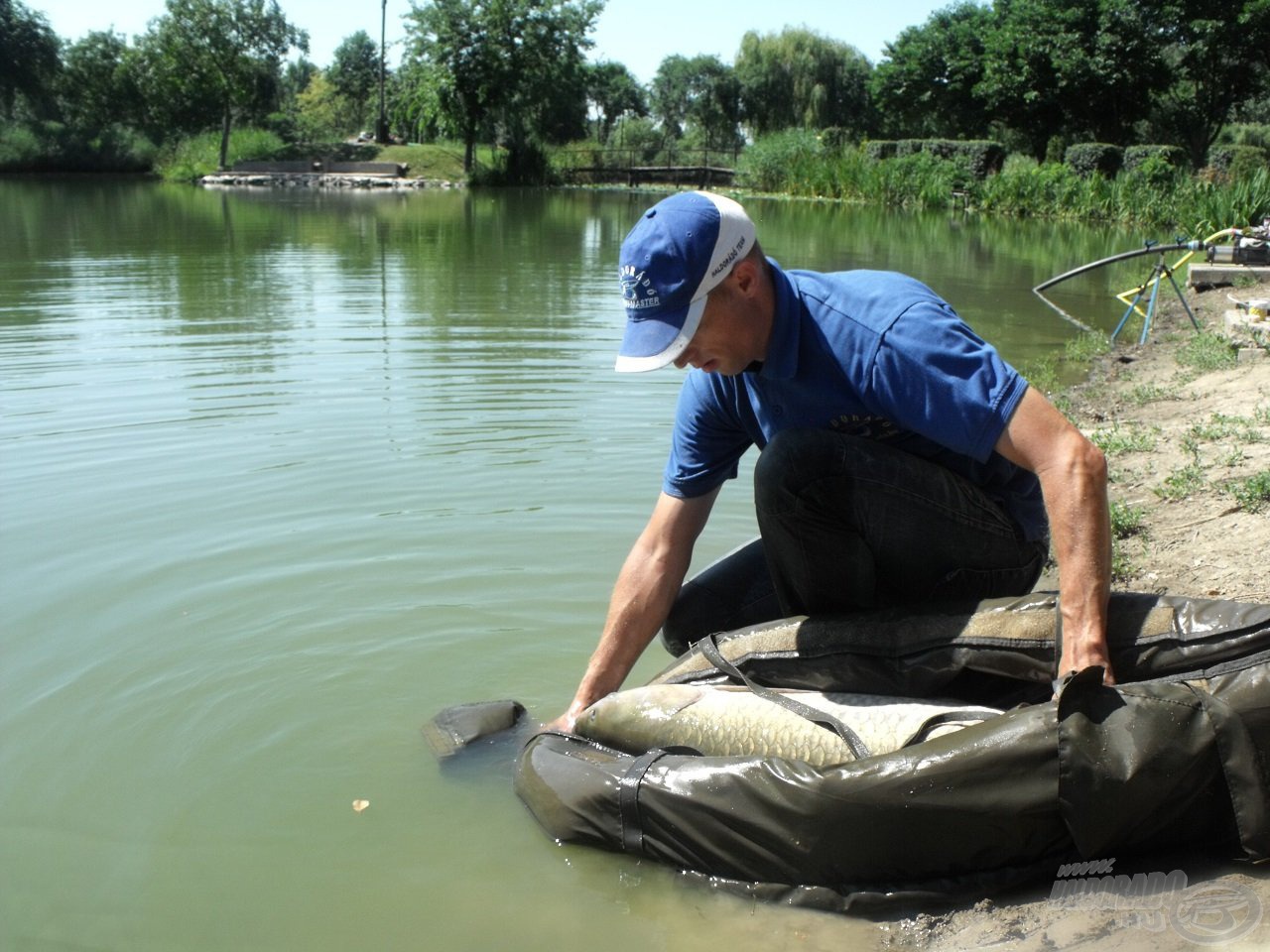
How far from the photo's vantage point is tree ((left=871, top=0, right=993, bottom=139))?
160ft

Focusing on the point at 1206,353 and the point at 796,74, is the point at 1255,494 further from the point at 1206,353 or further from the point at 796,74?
the point at 796,74

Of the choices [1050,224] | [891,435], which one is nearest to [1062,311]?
[891,435]

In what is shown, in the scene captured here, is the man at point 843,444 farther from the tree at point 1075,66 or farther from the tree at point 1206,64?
the tree at point 1075,66

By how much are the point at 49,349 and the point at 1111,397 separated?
826 centimetres

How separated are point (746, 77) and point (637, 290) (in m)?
61.2

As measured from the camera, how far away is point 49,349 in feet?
33.5

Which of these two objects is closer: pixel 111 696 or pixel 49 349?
pixel 111 696

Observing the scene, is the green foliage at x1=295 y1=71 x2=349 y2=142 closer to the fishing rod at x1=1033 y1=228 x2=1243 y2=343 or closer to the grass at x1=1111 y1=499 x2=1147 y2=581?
the fishing rod at x1=1033 y1=228 x2=1243 y2=343

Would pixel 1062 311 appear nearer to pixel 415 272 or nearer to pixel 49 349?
pixel 415 272

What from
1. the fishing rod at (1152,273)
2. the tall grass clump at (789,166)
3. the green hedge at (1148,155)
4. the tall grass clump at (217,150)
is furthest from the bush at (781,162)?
the fishing rod at (1152,273)

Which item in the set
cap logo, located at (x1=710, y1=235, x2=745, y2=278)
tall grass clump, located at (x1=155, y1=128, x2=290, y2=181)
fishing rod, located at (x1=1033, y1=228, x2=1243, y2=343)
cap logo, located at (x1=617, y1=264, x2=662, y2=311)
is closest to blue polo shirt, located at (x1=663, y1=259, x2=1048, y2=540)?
cap logo, located at (x1=710, y1=235, x2=745, y2=278)

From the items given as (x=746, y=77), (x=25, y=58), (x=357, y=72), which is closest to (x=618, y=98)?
(x=357, y=72)

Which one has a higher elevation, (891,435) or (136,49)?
(136,49)

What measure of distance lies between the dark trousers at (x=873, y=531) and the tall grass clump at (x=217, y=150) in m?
53.8
